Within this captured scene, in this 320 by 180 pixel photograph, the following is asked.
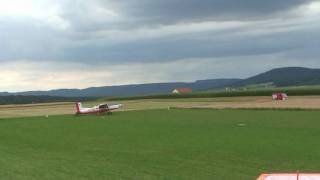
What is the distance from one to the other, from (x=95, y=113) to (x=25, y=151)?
50.0 m

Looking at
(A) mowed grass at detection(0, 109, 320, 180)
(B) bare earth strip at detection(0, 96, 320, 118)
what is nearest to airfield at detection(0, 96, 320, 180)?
(A) mowed grass at detection(0, 109, 320, 180)

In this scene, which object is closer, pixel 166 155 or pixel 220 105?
pixel 166 155

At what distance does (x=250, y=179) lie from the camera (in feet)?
57.4

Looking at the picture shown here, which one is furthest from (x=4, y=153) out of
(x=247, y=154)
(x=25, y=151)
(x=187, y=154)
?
(x=247, y=154)

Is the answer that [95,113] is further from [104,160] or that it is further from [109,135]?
[104,160]

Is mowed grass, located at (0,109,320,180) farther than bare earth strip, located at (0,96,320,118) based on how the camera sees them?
No

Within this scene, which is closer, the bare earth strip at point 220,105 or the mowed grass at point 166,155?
the mowed grass at point 166,155

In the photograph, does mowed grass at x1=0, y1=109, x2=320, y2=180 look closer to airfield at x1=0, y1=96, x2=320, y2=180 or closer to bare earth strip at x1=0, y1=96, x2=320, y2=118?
airfield at x1=0, y1=96, x2=320, y2=180

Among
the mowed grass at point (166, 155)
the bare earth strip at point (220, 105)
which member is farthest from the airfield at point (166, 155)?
the bare earth strip at point (220, 105)

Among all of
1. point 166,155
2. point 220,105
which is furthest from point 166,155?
point 220,105

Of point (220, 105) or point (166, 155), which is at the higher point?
point (220, 105)

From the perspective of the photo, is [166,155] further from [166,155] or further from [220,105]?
[220,105]

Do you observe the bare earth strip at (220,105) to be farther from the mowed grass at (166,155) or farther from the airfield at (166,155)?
the airfield at (166,155)

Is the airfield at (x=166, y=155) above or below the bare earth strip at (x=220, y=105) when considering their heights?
below
